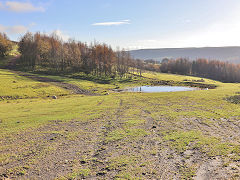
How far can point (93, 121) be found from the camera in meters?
25.0

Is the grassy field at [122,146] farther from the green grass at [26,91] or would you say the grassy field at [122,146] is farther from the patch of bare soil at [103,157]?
the green grass at [26,91]

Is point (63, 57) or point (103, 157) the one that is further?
point (63, 57)

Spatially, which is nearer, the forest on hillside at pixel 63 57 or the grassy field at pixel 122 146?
the grassy field at pixel 122 146

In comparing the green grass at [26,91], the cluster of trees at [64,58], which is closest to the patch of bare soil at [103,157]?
the green grass at [26,91]

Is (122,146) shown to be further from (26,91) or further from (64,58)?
(64,58)

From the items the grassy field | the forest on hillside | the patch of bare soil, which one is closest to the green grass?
the grassy field

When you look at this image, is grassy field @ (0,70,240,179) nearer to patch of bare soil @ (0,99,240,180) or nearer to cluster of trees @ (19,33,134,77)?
patch of bare soil @ (0,99,240,180)

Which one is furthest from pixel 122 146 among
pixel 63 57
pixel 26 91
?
pixel 63 57

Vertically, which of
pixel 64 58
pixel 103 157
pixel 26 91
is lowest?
pixel 103 157

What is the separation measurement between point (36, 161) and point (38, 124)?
440 inches

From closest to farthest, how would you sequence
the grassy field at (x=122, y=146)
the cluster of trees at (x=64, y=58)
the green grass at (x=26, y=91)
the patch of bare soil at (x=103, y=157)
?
the patch of bare soil at (x=103, y=157) → the grassy field at (x=122, y=146) → the green grass at (x=26, y=91) → the cluster of trees at (x=64, y=58)

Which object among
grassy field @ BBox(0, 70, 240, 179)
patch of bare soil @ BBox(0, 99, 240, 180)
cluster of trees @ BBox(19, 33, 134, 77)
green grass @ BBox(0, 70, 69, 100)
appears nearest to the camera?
patch of bare soil @ BBox(0, 99, 240, 180)

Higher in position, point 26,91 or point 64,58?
point 64,58

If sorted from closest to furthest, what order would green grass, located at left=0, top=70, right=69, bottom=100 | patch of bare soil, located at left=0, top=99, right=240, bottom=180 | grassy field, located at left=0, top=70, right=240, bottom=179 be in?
1. patch of bare soil, located at left=0, top=99, right=240, bottom=180
2. grassy field, located at left=0, top=70, right=240, bottom=179
3. green grass, located at left=0, top=70, right=69, bottom=100
